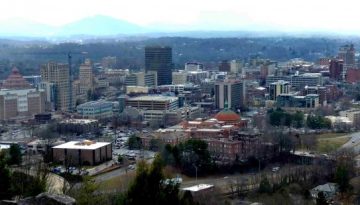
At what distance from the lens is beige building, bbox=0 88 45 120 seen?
76.6ft

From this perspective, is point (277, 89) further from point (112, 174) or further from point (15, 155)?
point (15, 155)

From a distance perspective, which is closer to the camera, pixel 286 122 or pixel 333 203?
pixel 333 203

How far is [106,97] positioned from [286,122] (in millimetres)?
10950


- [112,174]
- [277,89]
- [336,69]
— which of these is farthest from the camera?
[336,69]

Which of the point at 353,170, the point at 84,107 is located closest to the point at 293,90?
the point at 84,107

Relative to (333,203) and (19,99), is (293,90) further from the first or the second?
(333,203)

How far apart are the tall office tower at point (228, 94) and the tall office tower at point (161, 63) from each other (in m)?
7.50

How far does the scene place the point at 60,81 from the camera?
26.4 meters

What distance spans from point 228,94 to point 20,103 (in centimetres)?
797

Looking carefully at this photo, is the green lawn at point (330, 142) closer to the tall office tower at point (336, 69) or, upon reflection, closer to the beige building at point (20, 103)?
the beige building at point (20, 103)

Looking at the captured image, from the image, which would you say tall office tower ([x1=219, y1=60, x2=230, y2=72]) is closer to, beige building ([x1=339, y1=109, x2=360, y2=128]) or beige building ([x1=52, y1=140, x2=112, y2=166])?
beige building ([x1=339, y1=109, x2=360, y2=128])

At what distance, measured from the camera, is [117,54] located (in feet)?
161

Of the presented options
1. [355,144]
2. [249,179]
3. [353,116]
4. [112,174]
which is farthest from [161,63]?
[249,179]

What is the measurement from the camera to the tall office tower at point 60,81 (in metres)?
26.3
